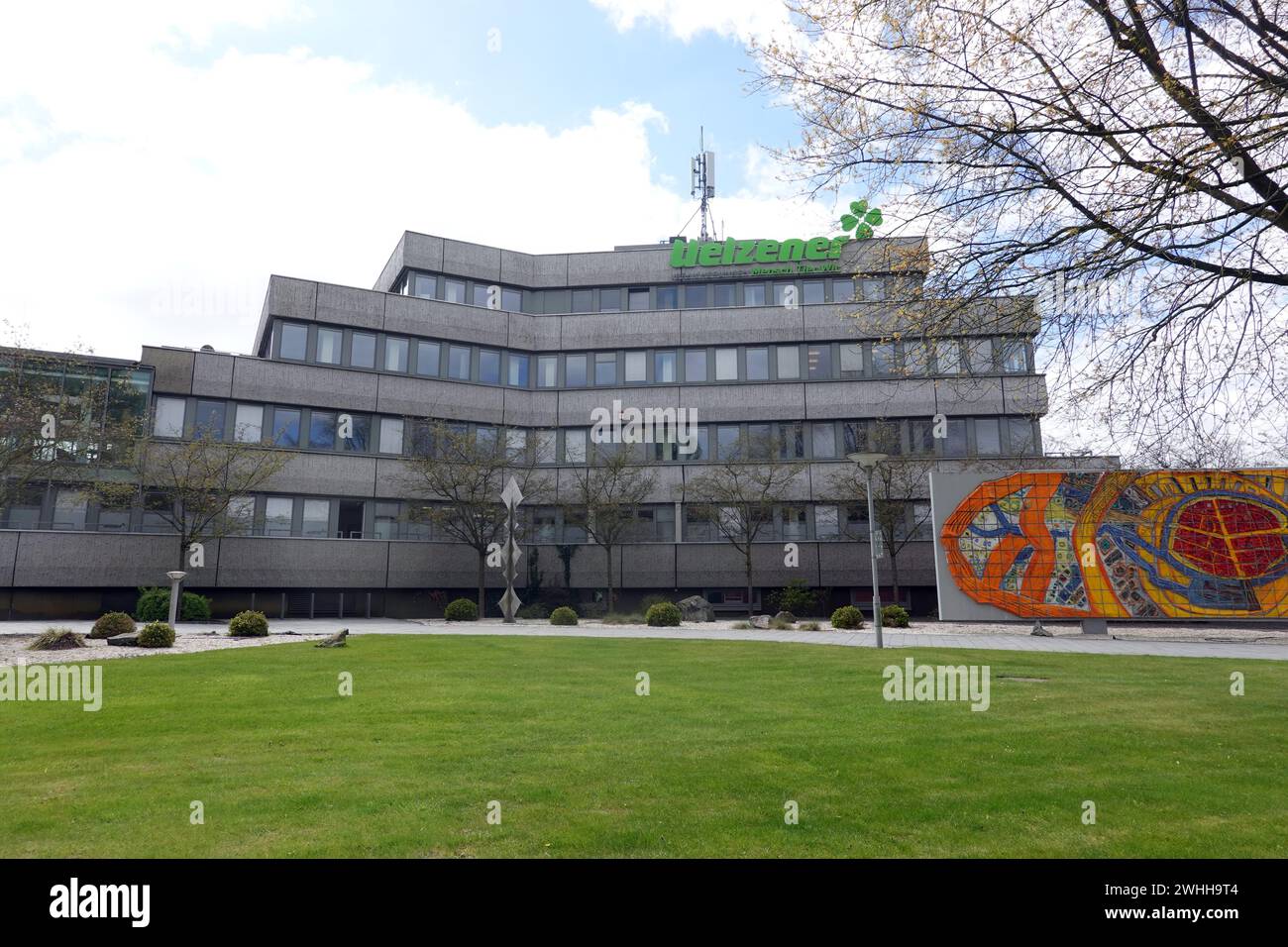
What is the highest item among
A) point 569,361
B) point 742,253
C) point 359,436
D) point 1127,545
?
point 742,253

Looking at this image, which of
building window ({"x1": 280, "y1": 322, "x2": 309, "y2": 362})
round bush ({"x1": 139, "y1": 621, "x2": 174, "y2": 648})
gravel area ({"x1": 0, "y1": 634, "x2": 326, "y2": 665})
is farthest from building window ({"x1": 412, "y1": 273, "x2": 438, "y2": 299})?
round bush ({"x1": 139, "y1": 621, "x2": 174, "y2": 648})

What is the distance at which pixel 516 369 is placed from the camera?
4422 centimetres

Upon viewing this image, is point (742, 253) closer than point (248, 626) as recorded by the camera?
No

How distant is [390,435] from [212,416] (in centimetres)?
788

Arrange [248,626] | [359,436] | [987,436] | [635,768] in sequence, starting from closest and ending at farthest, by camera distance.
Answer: [635,768] < [248,626] < [359,436] < [987,436]

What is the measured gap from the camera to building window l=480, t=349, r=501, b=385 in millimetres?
43312

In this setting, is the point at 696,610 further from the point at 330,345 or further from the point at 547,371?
the point at 330,345

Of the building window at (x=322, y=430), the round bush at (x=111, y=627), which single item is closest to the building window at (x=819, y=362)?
the building window at (x=322, y=430)

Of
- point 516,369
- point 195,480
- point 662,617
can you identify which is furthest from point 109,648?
point 516,369

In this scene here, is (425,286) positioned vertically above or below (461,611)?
above

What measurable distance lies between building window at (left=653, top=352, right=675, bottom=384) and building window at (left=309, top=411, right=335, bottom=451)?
16.6 meters

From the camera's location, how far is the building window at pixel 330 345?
3981 centimetres

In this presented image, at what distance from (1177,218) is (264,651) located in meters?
18.5
